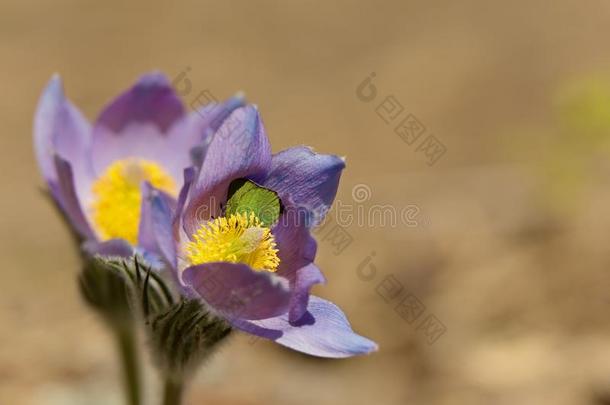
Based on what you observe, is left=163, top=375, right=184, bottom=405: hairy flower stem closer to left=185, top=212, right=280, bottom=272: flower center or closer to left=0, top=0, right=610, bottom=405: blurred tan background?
left=185, top=212, right=280, bottom=272: flower center

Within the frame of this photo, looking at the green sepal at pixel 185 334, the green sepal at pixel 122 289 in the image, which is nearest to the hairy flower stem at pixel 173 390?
the green sepal at pixel 185 334

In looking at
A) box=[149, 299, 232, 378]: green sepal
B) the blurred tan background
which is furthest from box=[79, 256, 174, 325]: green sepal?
the blurred tan background

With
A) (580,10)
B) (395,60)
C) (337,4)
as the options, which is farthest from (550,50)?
(337,4)

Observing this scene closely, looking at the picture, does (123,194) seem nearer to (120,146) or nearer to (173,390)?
(120,146)

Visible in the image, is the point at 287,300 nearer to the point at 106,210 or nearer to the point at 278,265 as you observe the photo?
the point at 278,265

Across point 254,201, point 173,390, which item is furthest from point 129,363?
point 254,201
